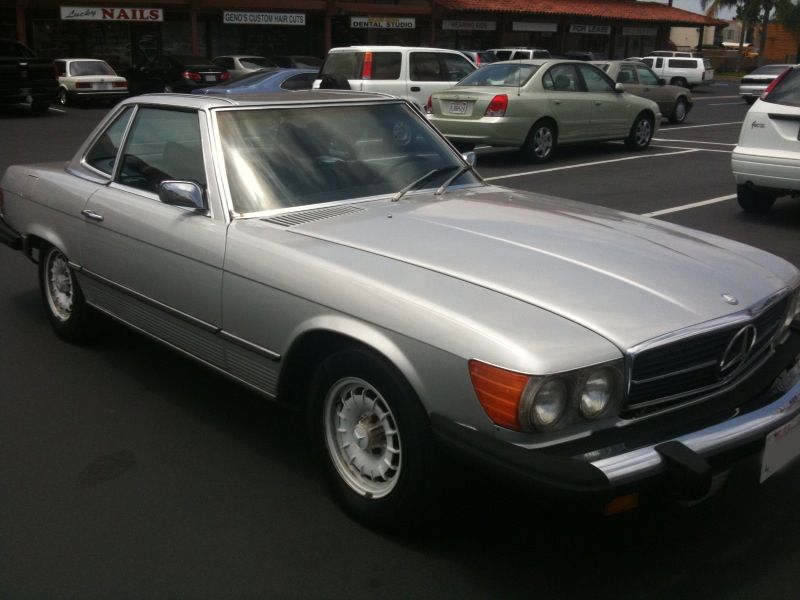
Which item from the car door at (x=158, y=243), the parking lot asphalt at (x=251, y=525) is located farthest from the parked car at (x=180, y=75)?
the parking lot asphalt at (x=251, y=525)

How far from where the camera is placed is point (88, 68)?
24.1 metres

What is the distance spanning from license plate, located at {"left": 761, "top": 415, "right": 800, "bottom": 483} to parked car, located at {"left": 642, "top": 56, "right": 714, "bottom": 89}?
121 ft

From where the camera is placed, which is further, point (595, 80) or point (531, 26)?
point (531, 26)

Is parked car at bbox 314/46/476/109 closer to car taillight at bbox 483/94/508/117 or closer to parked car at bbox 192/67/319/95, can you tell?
parked car at bbox 192/67/319/95

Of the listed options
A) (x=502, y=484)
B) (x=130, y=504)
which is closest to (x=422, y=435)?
(x=502, y=484)

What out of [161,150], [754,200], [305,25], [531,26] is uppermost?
[531,26]

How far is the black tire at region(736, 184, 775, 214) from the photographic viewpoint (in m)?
9.36

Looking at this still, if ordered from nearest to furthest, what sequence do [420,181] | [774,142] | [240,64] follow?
1. [420,181]
2. [774,142]
3. [240,64]

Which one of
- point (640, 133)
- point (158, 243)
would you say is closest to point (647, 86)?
point (640, 133)

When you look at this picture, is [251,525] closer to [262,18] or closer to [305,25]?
[262,18]

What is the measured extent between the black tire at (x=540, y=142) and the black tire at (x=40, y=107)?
42.2 feet

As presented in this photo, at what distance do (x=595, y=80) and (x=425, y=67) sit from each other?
3.28 m

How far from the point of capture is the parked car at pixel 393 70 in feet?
50.0

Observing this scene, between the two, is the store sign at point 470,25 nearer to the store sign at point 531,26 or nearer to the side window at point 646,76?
the store sign at point 531,26
